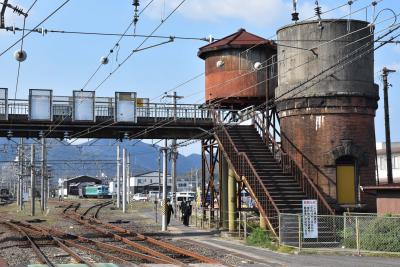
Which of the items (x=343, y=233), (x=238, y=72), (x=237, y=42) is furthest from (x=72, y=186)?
(x=343, y=233)

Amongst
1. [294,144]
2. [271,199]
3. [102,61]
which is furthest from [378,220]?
[102,61]

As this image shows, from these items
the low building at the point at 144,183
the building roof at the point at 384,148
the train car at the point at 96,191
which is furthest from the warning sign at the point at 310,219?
the low building at the point at 144,183

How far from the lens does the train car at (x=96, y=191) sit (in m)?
117

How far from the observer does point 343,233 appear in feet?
74.6

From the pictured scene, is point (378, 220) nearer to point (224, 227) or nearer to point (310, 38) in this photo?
point (310, 38)

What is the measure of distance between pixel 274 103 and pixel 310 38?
3.86 metres

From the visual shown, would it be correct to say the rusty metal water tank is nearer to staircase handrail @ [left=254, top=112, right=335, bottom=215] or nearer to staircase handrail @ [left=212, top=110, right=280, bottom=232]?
staircase handrail @ [left=212, top=110, right=280, bottom=232]

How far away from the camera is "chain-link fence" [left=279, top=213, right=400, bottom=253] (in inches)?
812

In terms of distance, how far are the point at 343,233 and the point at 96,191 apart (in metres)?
99.2

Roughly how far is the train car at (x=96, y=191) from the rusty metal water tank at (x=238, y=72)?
85.7 m

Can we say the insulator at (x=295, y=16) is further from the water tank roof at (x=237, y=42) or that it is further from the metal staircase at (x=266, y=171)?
the water tank roof at (x=237, y=42)

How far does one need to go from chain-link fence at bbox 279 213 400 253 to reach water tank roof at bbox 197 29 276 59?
13.1m

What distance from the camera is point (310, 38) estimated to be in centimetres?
2702

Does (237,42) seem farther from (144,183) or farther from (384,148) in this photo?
(144,183)
